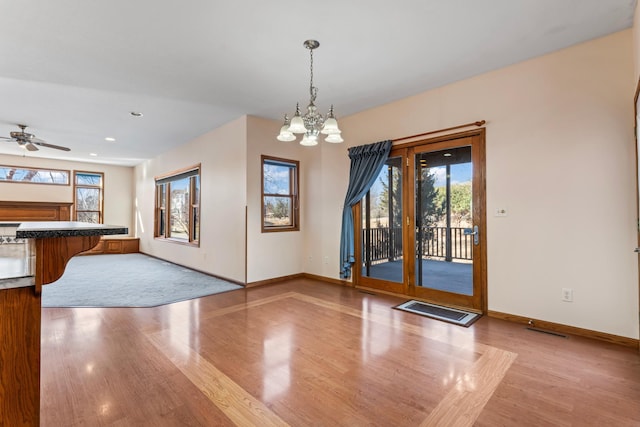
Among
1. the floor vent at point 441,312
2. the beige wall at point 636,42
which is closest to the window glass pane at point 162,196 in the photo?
the floor vent at point 441,312

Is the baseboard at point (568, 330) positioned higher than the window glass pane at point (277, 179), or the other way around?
the window glass pane at point (277, 179)

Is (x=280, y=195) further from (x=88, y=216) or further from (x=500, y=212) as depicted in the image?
(x=88, y=216)

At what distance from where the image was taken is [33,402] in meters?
1.28

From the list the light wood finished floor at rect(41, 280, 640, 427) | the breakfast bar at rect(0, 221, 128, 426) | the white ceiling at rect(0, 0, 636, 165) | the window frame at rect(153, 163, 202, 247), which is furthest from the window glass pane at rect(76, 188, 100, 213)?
the breakfast bar at rect(0, 221, 128, 426)

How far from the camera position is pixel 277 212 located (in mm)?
5461

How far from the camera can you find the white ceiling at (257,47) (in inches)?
96.0

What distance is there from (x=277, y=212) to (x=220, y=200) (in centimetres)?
106

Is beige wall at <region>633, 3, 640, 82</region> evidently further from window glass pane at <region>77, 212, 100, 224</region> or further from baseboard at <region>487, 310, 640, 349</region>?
window glass pane at <region>77, 212, 100, 224</region>

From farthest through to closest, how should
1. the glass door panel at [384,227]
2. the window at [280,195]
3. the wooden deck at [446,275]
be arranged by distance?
the window at [280,195] < the glass door panel at [384,227] < the wooden deck at [446,275]

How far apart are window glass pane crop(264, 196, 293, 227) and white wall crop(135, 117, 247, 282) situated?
0.48m

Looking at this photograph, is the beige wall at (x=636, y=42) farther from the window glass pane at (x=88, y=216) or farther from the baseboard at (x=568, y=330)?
the window glass pane at (x=88, y=216)

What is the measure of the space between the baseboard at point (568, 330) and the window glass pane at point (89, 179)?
10739 mm

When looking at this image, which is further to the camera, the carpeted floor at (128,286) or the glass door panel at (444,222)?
the carpeted floor at (128,286)

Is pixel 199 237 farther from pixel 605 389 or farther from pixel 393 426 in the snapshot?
pixel 605 389
